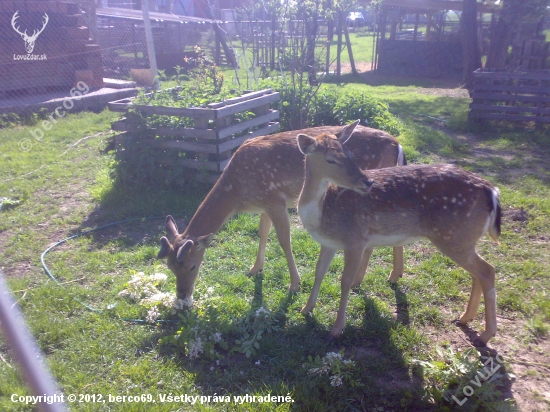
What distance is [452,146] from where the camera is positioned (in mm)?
9750

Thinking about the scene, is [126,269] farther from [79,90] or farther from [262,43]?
[262,43]

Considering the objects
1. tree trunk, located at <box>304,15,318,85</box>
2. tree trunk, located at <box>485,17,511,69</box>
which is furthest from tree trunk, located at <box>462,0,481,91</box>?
tree trunk, located at <box>304,15,318,85</box>

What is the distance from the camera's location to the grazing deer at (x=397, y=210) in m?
4.09

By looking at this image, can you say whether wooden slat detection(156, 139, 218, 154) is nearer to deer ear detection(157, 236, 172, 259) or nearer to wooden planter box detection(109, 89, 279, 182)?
wooden planter box detection(109, 89, 279, 182)

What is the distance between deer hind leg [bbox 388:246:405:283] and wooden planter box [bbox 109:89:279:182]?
3.42 m

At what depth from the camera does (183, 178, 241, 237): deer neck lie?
5129 millimetres

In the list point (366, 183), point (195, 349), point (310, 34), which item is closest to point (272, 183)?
point (366, 183)

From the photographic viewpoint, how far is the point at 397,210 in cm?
424

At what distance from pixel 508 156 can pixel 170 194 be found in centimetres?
652

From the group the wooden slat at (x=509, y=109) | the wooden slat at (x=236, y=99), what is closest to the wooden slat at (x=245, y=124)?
the wooden slat at (x=236, y=99)

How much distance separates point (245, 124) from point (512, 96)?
6.97m

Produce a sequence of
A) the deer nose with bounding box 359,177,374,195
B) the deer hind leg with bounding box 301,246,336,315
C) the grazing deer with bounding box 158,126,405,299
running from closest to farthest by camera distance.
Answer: the deer nose with bounding box 359,177,374,195 → the deer hind leg with bounding box 301,246,336,315 → the grazing deer with bounding box 158,126,405,299

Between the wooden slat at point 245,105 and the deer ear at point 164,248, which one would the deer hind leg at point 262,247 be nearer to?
the deer ear at point 164,248

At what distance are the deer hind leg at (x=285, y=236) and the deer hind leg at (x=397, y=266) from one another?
106 cm
